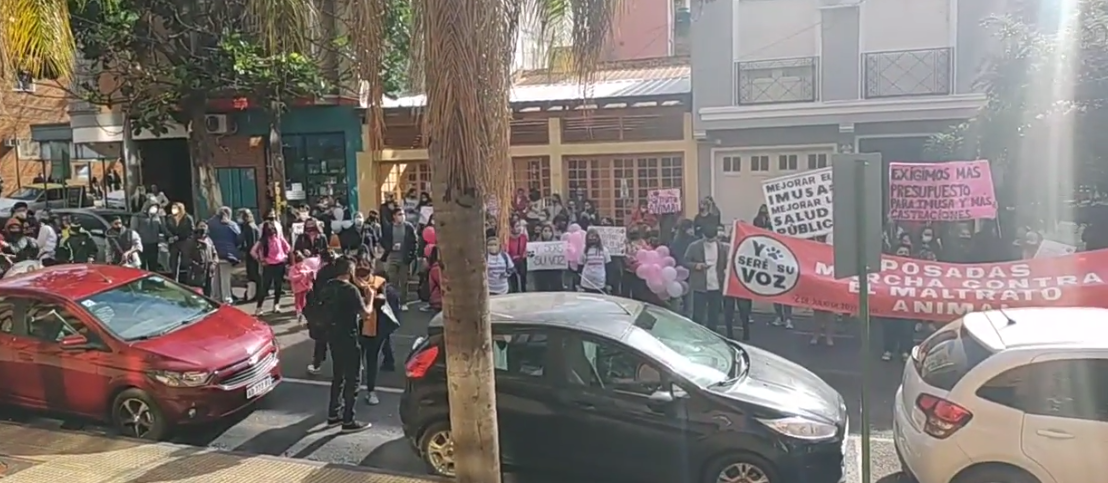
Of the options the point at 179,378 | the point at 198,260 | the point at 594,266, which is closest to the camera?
the point at 179,378

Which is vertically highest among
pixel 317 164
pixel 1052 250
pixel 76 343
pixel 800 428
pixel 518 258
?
pixel 317 164

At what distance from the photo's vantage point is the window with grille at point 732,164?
764 inches

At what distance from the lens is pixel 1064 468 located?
5480mm

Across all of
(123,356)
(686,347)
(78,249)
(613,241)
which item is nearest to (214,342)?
(123,356)

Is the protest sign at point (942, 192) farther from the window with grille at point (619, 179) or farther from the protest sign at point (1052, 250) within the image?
the window with grille at point (619, 179)

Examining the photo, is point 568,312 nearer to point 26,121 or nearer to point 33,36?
point 33,36

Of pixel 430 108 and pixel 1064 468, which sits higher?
pixel 430 108

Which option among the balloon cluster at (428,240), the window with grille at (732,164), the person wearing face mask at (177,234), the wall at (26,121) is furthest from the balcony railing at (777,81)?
the wall at (26,121)

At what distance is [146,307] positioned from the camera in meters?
8.85

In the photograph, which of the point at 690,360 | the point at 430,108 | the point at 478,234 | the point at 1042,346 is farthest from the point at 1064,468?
the point at 430,108

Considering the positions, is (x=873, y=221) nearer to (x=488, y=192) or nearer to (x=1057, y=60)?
(x=488, y=192)

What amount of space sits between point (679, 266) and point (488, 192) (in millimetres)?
7019

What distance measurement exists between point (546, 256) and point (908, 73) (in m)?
9.48

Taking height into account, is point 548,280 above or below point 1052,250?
below
